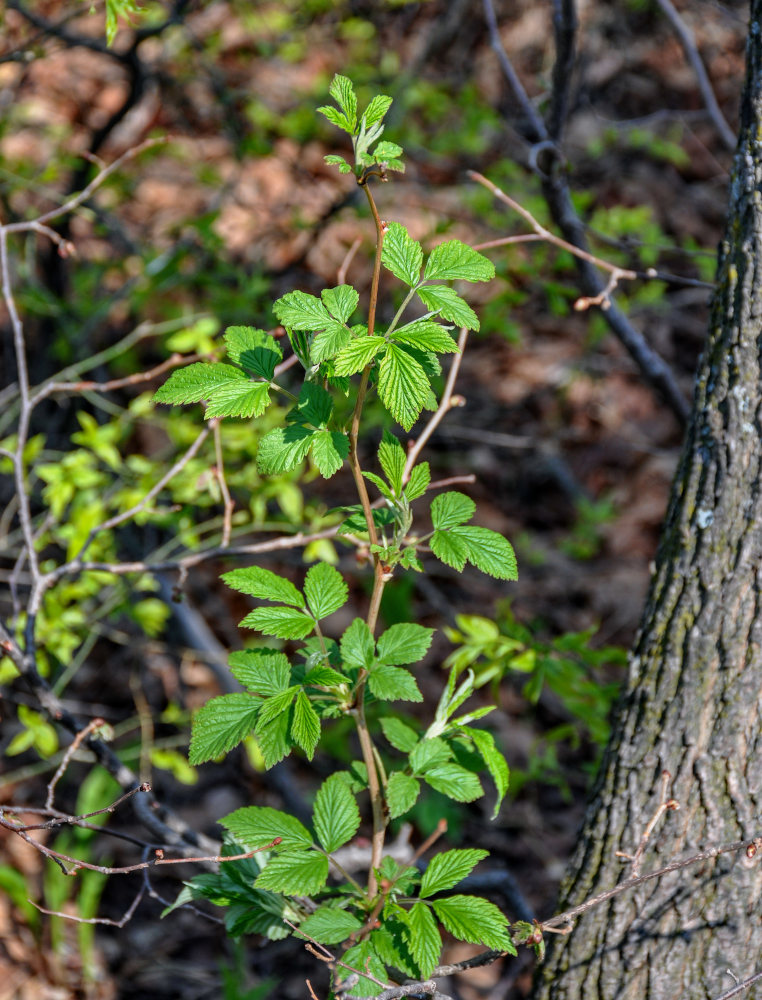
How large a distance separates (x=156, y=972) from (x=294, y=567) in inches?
62.2

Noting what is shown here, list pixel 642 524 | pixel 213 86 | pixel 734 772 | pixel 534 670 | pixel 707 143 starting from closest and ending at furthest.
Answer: pixel 734 772 → pixel 534 670 → pixel 213 86 → pixel 642 524 → pixel 707 143

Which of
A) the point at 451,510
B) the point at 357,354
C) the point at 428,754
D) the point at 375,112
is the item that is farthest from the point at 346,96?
the point at 428,754

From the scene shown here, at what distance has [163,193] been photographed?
463 cm

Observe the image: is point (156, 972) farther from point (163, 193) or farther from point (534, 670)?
point (163, 193)

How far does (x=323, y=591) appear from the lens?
3.76 ft

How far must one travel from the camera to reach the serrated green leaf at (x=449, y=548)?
1.04 m

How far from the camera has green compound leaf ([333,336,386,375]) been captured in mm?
933

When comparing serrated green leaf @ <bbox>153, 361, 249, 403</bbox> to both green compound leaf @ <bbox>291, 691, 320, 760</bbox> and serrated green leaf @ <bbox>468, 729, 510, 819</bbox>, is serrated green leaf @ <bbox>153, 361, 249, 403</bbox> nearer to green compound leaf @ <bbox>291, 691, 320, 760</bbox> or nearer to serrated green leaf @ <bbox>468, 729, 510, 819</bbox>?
green compound leaf @ <bbox>291, 691, 320, 760</bbox>

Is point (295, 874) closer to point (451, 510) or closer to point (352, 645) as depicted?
point (352, 645)

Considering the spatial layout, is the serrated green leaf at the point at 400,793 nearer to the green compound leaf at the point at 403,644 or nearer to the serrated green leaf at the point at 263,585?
the green compound leaf at the point at 403,644

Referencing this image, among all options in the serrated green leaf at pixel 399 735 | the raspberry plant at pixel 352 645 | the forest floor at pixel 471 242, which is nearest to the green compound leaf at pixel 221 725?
the raspberry plant at pixel 352 645

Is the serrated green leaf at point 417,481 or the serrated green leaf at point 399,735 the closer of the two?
the serrated green leaf at point 417,481

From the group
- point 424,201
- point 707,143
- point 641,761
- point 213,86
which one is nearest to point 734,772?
point 641,761

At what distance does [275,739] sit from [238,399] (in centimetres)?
42
